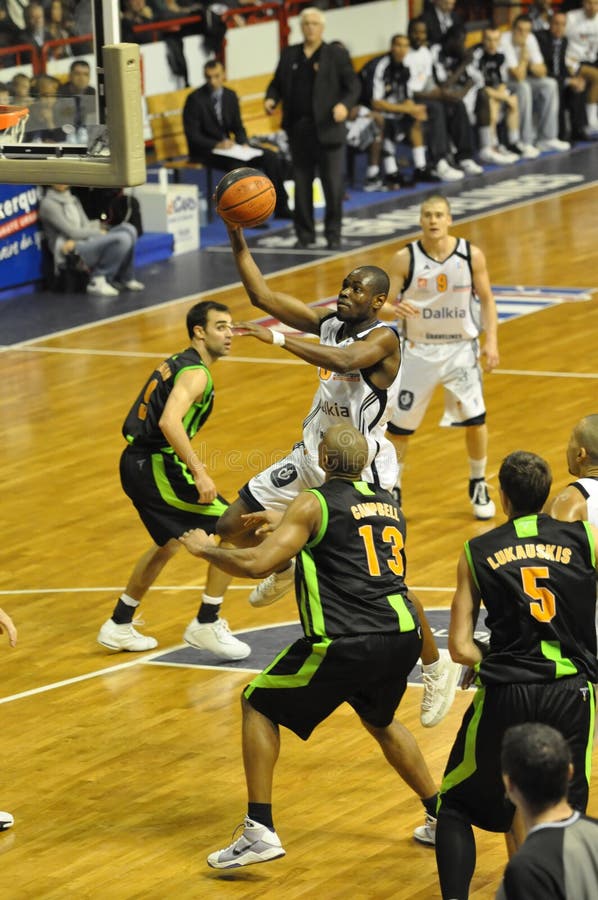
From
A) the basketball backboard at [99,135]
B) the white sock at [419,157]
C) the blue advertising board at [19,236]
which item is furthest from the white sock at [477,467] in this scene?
the white sock at [419,157]

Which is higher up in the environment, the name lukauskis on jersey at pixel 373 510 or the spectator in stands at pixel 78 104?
the spectator in stands at pixel 78 104

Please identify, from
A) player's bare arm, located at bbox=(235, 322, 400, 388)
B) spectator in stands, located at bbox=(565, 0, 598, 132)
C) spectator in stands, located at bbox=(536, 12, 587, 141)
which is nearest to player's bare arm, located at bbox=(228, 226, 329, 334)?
player's bare arm, located at bbox=(235, 322, 400, 388)

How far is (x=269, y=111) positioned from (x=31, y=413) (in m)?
7.19

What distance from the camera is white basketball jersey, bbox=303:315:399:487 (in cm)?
873

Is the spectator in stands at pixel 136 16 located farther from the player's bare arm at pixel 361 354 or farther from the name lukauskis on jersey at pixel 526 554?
the name lukauskis on jersey at pixel 526 554

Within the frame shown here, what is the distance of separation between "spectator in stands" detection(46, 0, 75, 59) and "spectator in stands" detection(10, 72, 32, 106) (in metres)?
0.24

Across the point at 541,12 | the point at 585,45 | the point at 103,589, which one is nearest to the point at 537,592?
the point at 103,589

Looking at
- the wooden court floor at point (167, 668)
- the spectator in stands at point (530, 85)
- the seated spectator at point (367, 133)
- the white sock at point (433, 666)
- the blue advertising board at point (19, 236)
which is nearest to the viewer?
the wooden court floor at point (167, 668)

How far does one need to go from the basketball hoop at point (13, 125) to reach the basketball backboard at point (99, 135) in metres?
0.03

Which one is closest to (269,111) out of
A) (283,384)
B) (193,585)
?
(283,384)

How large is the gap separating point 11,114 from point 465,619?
4.67m

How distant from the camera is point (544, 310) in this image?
1719 centimetres

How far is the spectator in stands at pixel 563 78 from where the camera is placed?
26938 mm

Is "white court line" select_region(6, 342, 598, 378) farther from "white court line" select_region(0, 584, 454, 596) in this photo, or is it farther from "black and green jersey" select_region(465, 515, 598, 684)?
"black and green jersey" select_region(465, 515, 598, 684)
